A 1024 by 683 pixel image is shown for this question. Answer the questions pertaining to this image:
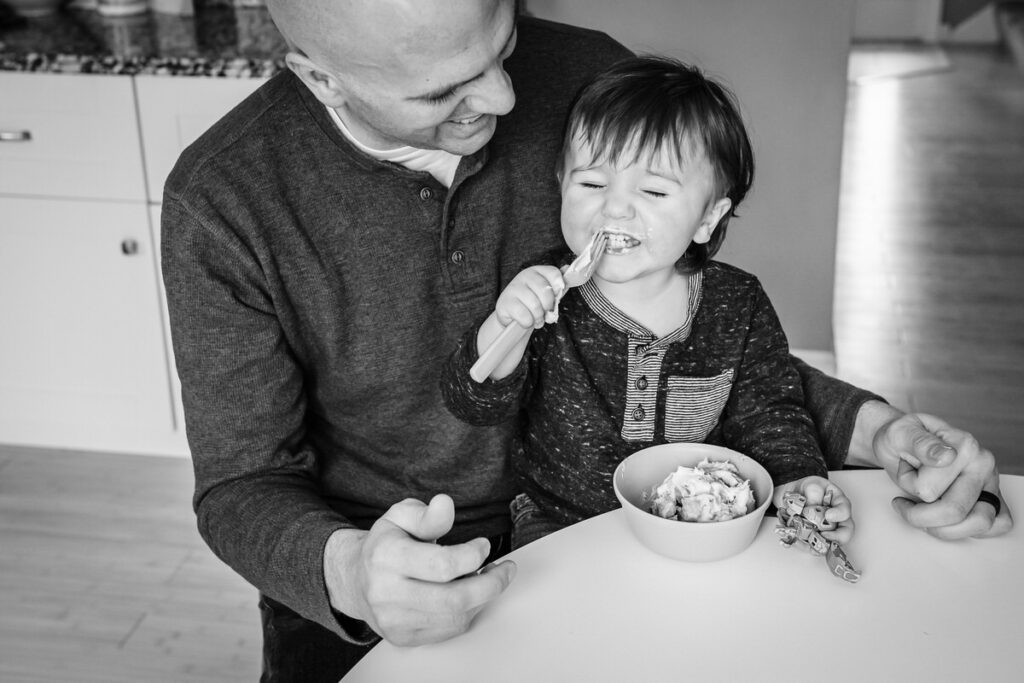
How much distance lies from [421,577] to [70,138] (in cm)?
186

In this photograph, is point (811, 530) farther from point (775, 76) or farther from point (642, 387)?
point (775, 76)

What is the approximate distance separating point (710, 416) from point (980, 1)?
5.99 m

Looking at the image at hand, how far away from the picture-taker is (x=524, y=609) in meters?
0.90

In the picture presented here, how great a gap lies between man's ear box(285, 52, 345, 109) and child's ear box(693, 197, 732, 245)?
42 centimetres

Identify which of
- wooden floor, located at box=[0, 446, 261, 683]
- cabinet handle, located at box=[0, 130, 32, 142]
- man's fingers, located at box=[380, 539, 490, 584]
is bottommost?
wooden floor, located at box=[0, 446, 261, 683]

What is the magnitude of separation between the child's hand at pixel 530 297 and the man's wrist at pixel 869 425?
1.17ft

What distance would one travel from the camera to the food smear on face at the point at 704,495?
96cm

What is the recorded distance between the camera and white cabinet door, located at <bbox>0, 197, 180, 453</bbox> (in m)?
2.47

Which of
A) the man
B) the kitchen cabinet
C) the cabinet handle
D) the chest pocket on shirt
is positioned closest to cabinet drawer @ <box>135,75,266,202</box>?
the kitchen cabinet

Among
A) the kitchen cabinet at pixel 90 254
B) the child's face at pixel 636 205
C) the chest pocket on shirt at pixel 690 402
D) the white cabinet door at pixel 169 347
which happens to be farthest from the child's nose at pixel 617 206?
the white cabinet door at pixel 169 347

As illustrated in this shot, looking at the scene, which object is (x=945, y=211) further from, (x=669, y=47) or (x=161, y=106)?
(x=161, y=106)

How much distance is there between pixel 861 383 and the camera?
2.92m

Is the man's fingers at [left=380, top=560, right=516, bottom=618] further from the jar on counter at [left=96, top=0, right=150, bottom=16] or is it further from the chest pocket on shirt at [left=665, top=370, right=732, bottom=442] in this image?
the jar on counter at [left=96, top=0, right=150, bottom=16]

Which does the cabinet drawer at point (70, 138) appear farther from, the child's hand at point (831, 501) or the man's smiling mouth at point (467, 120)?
the child's hand at point (831, 501)
